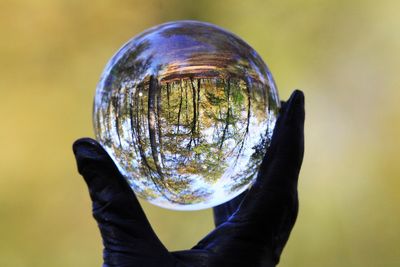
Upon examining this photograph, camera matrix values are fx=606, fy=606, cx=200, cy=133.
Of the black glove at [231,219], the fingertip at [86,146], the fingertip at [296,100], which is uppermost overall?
the fingertip at [296,100]

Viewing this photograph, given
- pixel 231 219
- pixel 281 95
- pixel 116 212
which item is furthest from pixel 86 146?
pixel 281 95

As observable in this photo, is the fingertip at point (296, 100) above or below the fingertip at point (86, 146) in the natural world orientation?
above

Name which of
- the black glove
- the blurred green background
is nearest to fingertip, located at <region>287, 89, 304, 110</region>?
the black glove

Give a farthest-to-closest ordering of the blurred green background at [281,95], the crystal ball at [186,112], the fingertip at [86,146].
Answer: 1. the blurred green background at [281,95]
2. the fingertip at [86,146]
3. the crystal ball at [186,112]

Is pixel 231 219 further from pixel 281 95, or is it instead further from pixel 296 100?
pixel 281 95

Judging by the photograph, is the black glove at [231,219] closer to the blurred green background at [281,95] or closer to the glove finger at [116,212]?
the glove finger at [116,212]

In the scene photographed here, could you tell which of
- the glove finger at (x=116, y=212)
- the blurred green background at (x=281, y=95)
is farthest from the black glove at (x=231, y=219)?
the blurred green background at (x=281, y=95)
